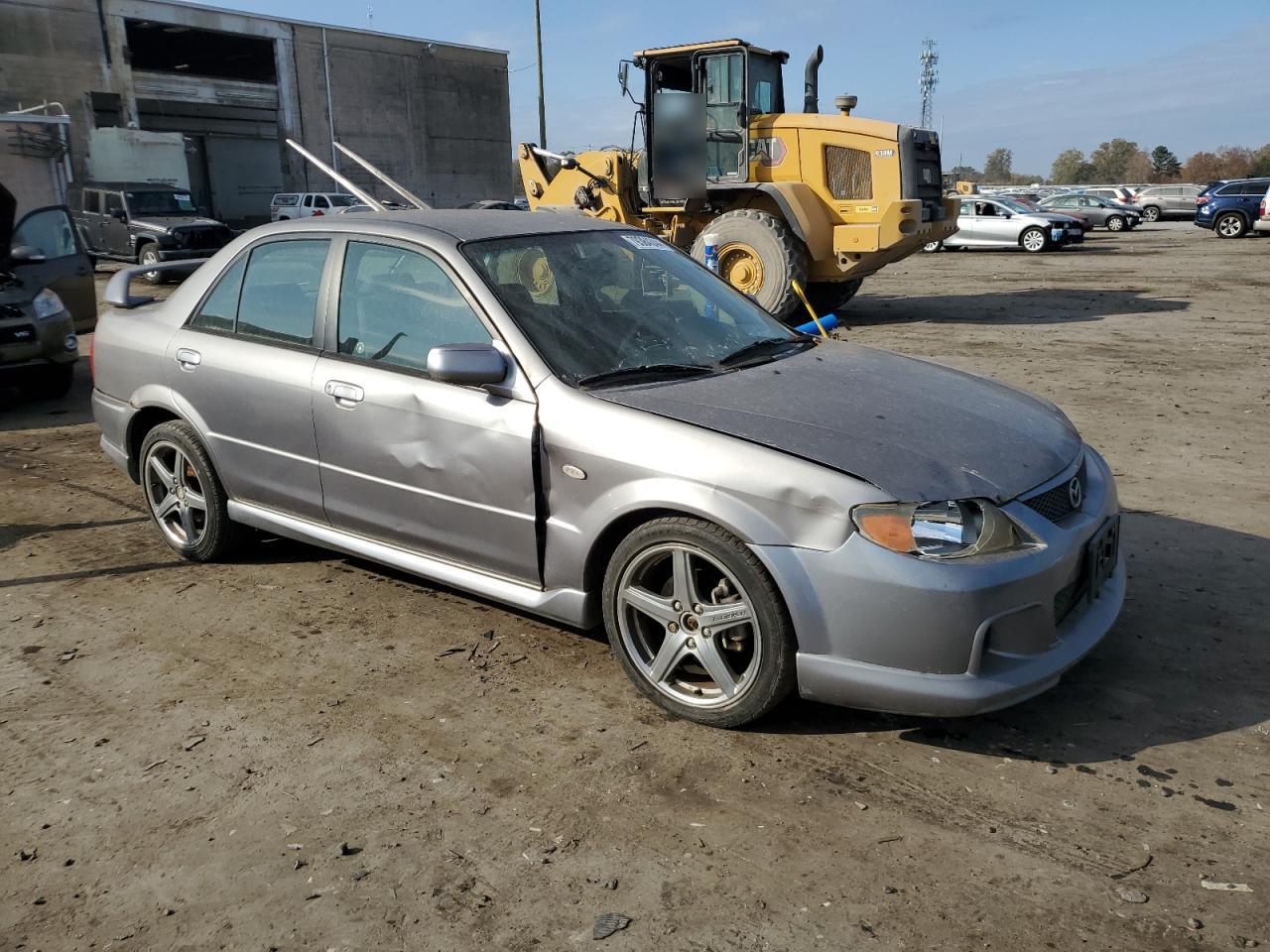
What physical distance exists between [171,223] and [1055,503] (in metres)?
22.0

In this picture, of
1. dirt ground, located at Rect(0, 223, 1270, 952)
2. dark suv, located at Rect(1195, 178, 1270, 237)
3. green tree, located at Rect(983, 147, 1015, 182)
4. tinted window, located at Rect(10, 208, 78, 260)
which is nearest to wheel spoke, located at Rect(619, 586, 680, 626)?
dirt ground, located at Rect(0, 223, 1270, 952)

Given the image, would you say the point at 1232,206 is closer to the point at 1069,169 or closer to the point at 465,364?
the point at 465,364

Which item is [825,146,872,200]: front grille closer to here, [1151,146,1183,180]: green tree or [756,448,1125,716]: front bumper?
[756,448,1125,716]: front bumper

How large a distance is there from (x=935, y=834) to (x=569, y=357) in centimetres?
199

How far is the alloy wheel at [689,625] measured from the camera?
3.30m

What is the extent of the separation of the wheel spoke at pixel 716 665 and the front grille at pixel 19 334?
730 centimetres

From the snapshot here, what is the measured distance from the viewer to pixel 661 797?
119 inches

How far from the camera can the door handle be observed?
4.08 metres

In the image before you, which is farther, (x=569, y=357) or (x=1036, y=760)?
Result: (x=569, y=357)

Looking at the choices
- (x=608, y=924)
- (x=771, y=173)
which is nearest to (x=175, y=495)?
(x=608, y=924)

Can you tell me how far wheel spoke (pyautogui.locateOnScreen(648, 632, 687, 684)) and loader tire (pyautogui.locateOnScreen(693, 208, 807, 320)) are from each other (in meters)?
9.15

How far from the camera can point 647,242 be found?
4.70 m

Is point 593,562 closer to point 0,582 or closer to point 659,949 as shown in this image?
point 659,949

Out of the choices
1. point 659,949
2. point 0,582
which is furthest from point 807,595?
point 0,582
